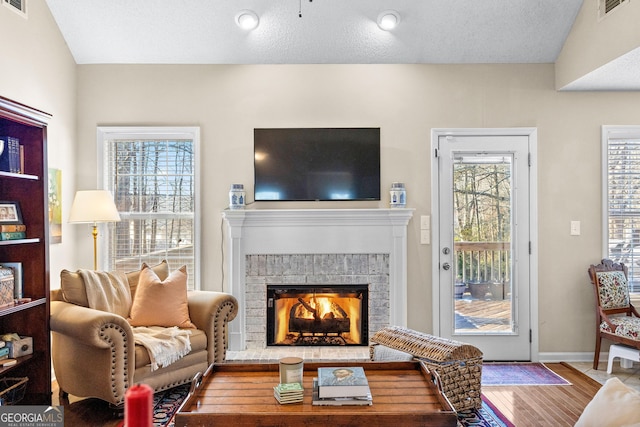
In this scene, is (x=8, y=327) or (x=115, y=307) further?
(x=115, y=307)

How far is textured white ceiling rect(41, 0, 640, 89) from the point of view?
3.71 meters

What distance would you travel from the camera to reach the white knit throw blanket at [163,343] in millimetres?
Result: 2957

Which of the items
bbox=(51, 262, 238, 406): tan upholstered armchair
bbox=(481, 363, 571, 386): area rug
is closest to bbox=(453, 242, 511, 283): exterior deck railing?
bbox=(481, 363, 571, 386): area rug

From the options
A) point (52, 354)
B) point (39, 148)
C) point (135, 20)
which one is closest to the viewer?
point (39, 148)

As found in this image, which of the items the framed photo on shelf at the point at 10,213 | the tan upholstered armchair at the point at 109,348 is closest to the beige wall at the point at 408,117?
the tan upholstered armchair at the point at 109,348

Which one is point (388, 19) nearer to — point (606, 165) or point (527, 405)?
point (606, 165)

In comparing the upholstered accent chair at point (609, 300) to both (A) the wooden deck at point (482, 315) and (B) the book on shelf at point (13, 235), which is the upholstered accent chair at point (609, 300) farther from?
(B) the book on shelf at point (13, 235)

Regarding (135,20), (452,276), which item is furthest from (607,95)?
(135,20)

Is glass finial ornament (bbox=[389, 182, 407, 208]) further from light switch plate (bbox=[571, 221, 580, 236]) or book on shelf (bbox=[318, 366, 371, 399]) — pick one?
book on shelf (bbox=[318, 366, 371, 399])

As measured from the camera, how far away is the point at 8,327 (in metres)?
2.89

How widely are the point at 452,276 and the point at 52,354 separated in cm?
313

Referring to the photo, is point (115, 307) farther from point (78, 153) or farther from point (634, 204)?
point (634, 204)

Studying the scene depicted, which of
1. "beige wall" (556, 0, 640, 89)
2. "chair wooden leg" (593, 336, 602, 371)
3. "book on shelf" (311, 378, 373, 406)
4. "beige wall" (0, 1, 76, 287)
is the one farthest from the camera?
"chair wooden leg" (593, 336, 602, 371)

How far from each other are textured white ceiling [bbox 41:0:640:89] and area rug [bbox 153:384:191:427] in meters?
2.68
